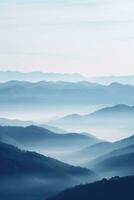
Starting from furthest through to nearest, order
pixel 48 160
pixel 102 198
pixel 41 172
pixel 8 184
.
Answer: pixel 48 160, pixel 41 172, pixel 8 184, pixel 102 198

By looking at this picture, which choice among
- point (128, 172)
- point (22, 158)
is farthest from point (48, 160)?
point (128, 172)

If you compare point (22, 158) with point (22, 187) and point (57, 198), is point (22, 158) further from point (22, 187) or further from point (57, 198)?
point (57, 198)

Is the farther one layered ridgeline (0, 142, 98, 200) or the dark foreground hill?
layered ridgeline (0, 142, 98, 200)

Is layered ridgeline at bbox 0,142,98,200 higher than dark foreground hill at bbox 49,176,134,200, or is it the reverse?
layered ridgeline at bbox 0,142,98,200

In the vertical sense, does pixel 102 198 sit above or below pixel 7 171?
below
